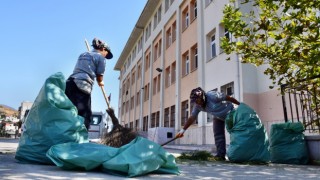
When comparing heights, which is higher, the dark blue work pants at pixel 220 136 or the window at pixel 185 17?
the window at pixel 185 17

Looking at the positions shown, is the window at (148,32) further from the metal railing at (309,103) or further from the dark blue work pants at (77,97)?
the dark blue work pants at (77,97)

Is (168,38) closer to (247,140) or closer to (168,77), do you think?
(168,77)

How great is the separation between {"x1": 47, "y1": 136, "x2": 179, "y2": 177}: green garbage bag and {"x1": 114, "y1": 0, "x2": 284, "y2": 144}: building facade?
2934mm

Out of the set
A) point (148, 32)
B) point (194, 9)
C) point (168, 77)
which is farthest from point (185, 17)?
point (148, 32)

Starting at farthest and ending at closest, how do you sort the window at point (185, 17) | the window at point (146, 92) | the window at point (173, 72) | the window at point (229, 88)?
the window at point (146, 92), the window at point (173, 72), the window at point (185, 17), the window at point (229, 88)

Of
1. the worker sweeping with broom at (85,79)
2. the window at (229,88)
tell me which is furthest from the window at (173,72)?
the worker sweeping with broom at (85,79)

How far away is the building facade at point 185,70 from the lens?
36.4 feet

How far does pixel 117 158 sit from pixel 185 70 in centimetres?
1444

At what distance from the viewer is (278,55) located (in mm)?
5887

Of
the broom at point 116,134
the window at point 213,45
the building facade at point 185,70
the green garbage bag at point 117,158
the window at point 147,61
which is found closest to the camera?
the green garbage bag at point 117,158

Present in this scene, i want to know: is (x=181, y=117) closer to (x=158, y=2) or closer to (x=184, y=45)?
(x=184, y=45)

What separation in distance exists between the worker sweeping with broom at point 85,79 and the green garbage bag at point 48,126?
55 cm

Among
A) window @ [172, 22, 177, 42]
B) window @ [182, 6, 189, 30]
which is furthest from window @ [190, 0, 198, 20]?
window @ [172, 22, 177, 42]

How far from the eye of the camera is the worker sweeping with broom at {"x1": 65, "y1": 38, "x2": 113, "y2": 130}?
188 inches
